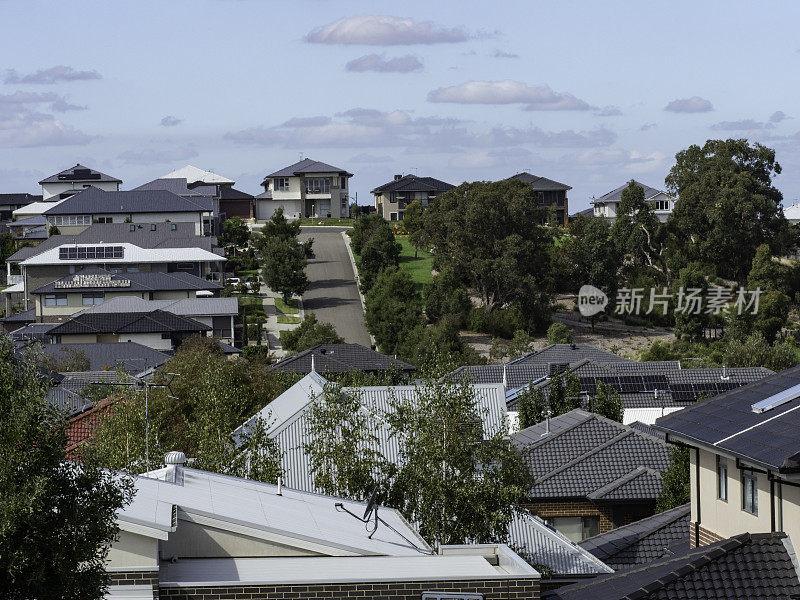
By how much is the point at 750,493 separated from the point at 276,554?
6.21m

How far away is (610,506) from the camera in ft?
98.0

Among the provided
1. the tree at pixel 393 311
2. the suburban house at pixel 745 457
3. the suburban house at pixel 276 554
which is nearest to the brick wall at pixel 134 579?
the suburban house at pixel 276 554

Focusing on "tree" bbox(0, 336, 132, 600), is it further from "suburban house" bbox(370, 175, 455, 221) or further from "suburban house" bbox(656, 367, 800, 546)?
"suburban house" bbox(370, 175, 455, 221)

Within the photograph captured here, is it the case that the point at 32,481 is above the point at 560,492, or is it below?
Answer: above

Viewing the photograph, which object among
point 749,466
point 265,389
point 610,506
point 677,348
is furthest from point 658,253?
point 749,466

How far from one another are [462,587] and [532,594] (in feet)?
2.81

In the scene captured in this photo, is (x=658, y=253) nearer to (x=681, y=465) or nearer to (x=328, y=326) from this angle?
(x=328, y=326)

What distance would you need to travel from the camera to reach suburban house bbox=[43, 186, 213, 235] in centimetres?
11262

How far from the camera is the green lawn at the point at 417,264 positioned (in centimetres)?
10044

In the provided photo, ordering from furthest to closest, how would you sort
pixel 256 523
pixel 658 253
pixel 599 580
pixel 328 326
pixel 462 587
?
pixel 658 253
pixel 328 326
pixel 256 523
pixel 599 580
pixel 462 587

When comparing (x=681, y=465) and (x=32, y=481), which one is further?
(x=681, y=465)

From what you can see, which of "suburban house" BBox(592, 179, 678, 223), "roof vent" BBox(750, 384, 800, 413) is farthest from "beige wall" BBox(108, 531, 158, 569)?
"suburban house" BBox(592, 179, 678, 223)

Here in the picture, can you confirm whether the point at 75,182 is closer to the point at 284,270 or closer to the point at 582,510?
the point at 284,270

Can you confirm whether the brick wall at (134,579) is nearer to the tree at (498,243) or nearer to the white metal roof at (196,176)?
the tree at (498,243)
